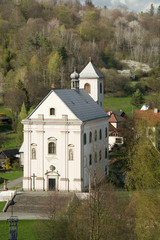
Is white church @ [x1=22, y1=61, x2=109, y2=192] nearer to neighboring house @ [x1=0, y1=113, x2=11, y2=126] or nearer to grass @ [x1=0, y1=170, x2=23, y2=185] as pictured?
grass @ [x1=0, y1=170, x2=23, y2=185]

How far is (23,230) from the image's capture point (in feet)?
120

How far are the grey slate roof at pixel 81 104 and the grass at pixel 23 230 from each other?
11712 mm

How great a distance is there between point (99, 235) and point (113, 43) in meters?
116

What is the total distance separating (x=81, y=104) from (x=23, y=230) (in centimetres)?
1646

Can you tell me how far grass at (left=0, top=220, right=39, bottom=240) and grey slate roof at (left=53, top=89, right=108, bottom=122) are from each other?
11712 millimetres

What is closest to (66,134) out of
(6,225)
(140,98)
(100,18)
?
(6,225)

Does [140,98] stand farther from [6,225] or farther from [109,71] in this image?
[6,225]

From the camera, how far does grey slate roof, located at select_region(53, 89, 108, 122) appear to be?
1884 inches

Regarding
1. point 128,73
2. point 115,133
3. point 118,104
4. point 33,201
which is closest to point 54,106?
point 33,201

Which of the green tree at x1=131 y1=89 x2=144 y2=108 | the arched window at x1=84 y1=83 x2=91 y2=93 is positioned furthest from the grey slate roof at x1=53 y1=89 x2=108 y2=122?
the green tree at x1=131 y1=89 x2=144 y2=108

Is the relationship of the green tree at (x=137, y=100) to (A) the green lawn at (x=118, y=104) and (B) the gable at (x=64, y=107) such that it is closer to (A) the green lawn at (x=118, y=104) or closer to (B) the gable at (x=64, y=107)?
(A) the green lawn at (x=118, y=104)

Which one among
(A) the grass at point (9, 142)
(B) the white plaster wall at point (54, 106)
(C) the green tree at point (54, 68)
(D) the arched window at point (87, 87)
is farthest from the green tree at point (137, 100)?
(B) the white plaster wall at point (54, 106)

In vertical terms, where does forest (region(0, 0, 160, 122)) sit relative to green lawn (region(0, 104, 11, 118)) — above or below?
above

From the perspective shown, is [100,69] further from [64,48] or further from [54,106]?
[54,106]
